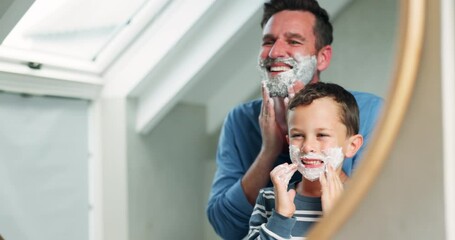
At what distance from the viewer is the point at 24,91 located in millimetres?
570

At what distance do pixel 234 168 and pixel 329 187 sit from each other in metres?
0.14

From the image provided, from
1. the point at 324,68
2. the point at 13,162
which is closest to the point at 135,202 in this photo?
the point at 13,162

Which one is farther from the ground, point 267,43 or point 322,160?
point 267,43

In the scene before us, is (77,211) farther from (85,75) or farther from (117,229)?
(85,75)

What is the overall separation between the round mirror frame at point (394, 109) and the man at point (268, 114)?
7 cm

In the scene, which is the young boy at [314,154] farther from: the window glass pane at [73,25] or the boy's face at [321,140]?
the window glass pane at [73,25]

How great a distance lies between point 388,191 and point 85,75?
13.8 inches

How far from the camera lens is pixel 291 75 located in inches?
21.8

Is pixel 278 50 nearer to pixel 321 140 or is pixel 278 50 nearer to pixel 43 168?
pixel 321 140

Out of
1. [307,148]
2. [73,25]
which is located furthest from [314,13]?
[73,25]

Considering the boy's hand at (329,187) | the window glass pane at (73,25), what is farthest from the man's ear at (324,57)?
the window glass pane at (73,25)

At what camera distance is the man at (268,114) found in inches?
21.9

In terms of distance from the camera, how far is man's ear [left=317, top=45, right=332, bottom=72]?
0.55 metres

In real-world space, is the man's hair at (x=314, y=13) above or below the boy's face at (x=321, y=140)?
above
